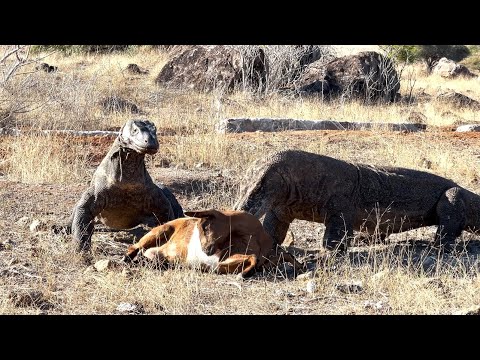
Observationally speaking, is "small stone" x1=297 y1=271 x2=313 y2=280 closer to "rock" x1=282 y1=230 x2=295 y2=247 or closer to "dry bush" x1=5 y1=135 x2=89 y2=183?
"rock" x1=282 y1=230 x2=295 y2=247

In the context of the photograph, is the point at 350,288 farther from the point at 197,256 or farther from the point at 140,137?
the point at 140,137

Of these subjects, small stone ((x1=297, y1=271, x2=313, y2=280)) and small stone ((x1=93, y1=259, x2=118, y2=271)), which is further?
small stone ((x1=93, y1=259, x2=118, y2=271))

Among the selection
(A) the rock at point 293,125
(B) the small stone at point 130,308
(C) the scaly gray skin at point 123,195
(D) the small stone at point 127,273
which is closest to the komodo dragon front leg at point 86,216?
(C) the scaly gray skin at point 123,195

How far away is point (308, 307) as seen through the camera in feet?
20.7

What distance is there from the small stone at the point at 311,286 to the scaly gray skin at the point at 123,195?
206 cm

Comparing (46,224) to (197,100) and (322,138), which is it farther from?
(197,100)

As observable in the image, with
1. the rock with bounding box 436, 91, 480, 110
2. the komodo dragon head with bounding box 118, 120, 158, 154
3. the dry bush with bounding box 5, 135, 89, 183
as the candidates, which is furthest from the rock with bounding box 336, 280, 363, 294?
the rock with bounding box 436, 91, 480, 110

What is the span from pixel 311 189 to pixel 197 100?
12.5 m

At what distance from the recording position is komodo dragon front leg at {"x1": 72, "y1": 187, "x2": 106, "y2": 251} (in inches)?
314

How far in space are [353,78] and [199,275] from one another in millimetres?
16255

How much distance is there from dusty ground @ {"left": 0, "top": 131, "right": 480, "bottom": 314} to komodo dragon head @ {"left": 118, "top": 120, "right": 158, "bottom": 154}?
109 cm

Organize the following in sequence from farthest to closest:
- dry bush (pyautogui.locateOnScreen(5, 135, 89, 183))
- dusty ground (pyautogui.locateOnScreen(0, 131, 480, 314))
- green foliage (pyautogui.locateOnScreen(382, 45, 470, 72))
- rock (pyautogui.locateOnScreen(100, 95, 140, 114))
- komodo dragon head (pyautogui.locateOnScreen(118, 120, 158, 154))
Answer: green foliage (pyautogui.locateOnScreen(382, 45, 470, 72)) < rock (pyautogui.locateOnScreen(100, 95, 140, 114)) < dry bush (pyautogui.locateOnScreen(5, 135, 89, 183)) < komodo dragon head (pyautogui.locateOnScreen(118, 120, 158, 154)) < dusty ground (pyautogui.locateOnScreen(0, 131, 480, 314))

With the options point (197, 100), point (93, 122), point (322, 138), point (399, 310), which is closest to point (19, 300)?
point (399, 310)

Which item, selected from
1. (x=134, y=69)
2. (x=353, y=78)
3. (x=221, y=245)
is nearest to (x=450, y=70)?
(x=353, y=78)
